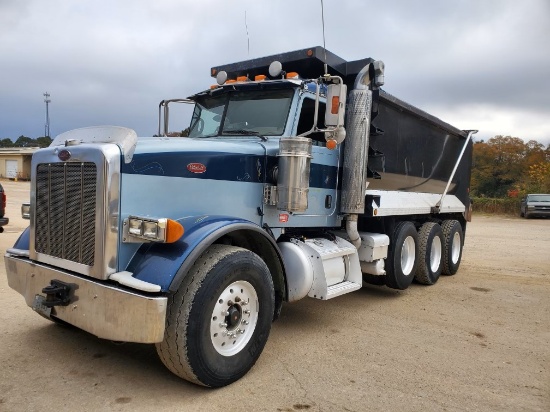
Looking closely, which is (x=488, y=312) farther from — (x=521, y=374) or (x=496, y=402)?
(x=496, y=402)

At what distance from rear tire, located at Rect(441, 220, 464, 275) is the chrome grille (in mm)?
6483

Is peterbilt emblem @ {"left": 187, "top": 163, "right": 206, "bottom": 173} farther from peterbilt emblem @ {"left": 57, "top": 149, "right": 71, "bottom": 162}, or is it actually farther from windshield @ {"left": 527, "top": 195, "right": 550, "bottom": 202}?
windshield @ {"left": 527, "top": 195, "right": 550, "bottom": 202}

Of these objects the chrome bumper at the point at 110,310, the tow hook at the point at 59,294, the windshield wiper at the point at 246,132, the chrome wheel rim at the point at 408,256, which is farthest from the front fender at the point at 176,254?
the chrome wheel rim at the point at 408,256

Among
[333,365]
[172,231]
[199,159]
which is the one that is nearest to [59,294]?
[172,231]

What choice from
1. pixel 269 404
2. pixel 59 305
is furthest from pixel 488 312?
pixel 59 305

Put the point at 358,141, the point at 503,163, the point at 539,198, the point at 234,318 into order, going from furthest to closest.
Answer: the point at 503,163 < the point at 539,198 < the point at 358,141 < the point at 234,318

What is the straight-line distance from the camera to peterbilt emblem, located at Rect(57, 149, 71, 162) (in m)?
3.51

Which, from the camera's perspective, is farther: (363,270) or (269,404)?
(363,270)

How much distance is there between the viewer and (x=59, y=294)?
345cm

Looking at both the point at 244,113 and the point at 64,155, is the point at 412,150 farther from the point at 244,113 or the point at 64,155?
the point at 64,155

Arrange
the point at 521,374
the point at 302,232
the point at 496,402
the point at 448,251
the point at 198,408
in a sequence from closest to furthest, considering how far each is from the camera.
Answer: the point at 198,408 < the point at 496,402 < the point at 521,374 < the point at 302,232 < the point at 448,251

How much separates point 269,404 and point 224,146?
2140mm

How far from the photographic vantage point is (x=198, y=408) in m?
3.20

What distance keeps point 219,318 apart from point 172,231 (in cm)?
81
